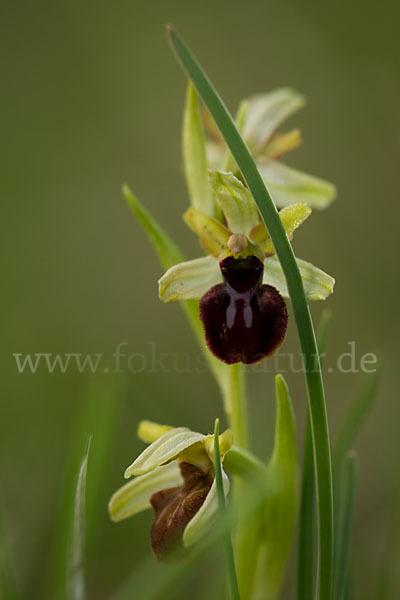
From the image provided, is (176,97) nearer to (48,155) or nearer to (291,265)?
(48,155)

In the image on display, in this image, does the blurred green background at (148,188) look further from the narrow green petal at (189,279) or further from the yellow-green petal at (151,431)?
the narrow green petal at (189,279)

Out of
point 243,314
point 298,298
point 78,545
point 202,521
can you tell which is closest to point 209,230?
point 243,314

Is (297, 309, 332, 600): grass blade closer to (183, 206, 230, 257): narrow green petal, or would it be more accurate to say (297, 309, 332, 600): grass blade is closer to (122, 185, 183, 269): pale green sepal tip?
(183, 206, 230, 257): narrow green petal

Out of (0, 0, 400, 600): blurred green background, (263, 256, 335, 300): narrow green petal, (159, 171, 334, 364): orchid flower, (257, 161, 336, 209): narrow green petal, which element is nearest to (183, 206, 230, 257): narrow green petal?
(159, 171, 334, 364): orchid flower

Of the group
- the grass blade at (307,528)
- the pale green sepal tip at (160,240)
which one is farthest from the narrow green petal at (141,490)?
the pale green sepal tip at (160,240)

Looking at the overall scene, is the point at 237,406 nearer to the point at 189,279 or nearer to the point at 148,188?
the point at 189,279

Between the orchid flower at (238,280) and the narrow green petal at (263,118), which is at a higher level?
the narrow green petal at (263,118)
